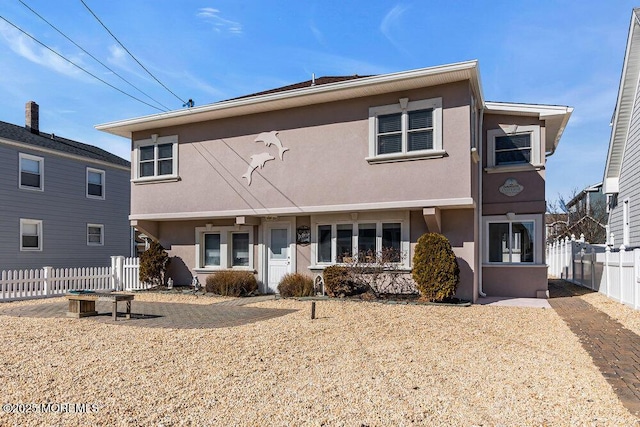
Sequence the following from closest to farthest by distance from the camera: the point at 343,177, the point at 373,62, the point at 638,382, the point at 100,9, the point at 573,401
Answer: the point at 573,401 < the point at 638,382 < the point at 100,9 < the point at 343,177 < the point at 373,62

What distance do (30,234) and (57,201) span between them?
1.90 metres

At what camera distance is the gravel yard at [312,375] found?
4078mm

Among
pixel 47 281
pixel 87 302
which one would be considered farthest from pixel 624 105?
pixel 47 281

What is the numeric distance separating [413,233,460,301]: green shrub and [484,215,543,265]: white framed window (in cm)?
305

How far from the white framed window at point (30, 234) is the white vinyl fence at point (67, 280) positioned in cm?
330

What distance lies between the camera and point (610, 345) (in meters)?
7.04

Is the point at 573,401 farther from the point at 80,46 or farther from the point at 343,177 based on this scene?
the point at 80,46

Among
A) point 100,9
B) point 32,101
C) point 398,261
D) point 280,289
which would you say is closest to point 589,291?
point 398,261

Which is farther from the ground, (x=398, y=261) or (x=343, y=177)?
(x=343, y=177)

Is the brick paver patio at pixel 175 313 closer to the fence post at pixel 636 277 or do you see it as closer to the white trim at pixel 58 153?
the fence post at pixel 636 277

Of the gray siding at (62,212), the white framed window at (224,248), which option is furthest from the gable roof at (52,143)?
the white framed window at (224,248)

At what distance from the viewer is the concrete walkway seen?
4883 mm

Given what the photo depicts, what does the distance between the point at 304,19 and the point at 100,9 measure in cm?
553

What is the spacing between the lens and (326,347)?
22.0ft
